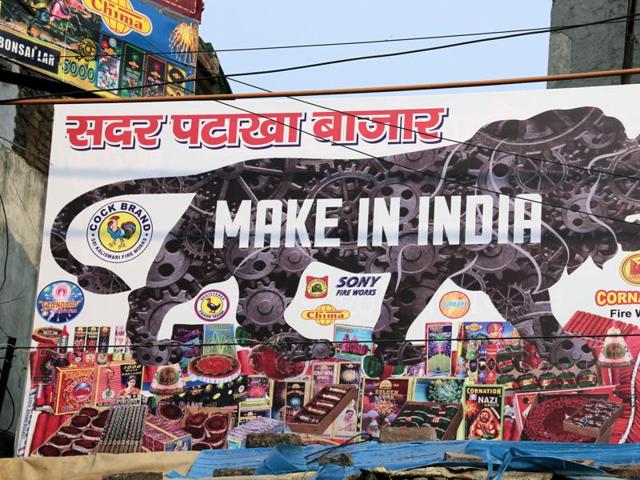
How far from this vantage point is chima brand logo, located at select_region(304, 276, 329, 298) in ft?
56.2

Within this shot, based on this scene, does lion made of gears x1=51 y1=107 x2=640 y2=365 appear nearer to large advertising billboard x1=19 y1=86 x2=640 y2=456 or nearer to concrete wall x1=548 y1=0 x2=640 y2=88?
large advertising billboard x1=19 y1=86 x2=640 y2=456

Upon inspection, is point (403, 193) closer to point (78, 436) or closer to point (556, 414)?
point (556, 414)

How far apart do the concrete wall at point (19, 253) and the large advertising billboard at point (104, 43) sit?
191cm

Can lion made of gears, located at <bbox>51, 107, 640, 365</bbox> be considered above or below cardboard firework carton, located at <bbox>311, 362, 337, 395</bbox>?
above

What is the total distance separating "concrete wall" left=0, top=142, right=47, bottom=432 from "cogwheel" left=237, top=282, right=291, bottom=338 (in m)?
3.61

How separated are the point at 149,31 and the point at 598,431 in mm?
11372

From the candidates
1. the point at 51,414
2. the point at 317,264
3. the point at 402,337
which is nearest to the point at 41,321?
the point at 51,414

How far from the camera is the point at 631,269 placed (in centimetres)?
1639

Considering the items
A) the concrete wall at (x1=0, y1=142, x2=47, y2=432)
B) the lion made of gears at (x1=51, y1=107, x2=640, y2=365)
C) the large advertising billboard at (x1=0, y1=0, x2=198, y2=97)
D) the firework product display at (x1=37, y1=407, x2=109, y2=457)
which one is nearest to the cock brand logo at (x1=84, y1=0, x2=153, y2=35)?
the large advertising billboard at (x1=0, y1=0, x2=198, y2=97)

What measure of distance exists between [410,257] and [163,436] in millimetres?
3936

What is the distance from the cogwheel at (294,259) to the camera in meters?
17.3

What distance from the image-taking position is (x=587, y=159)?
55.5ft

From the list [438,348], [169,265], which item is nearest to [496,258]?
[438,348]

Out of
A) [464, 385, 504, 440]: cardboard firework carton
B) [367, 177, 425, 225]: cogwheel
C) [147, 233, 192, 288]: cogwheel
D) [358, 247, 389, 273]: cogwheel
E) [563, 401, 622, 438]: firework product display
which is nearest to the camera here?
[563, 401, 622, 438]: firework product display
